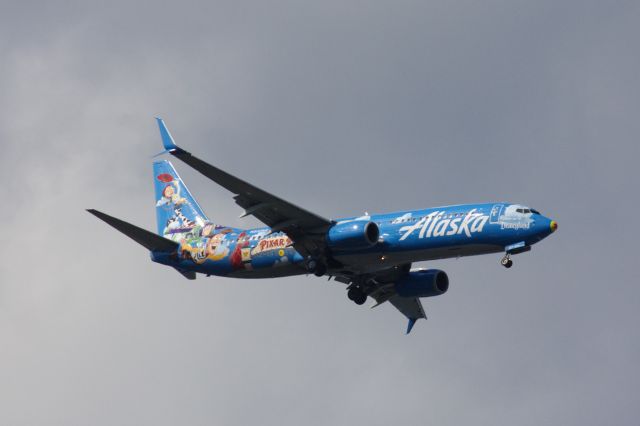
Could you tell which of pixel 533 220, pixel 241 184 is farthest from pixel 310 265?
pixel 533 220

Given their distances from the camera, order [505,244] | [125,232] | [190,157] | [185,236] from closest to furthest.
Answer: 1. [190,157]
2. [505,244]
3. [125,232]
4. [185,236]

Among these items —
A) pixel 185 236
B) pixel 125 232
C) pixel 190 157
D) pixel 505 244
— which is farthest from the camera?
pixel 185 236

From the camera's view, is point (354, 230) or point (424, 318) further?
point (424, 318)

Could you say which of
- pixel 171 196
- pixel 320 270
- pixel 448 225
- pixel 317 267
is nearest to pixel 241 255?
pixel 317 267

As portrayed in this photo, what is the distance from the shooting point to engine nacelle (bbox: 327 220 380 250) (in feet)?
200

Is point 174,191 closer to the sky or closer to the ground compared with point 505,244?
closer to the sky

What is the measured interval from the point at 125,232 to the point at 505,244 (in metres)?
20.2

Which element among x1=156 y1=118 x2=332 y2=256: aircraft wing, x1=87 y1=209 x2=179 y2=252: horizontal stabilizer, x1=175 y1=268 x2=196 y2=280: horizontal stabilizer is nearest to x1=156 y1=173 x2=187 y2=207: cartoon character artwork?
x1=87 y1=209 x2=179 y2=252: horizontal stabilizer

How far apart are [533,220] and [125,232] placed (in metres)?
21.5

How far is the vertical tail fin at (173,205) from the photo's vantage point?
71.6 meters

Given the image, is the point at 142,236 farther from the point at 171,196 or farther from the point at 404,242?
the point at 404,242

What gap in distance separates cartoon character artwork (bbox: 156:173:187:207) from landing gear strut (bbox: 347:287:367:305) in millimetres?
11910

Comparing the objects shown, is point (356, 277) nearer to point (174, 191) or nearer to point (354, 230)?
point (354, 230)

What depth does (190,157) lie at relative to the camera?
185ft
